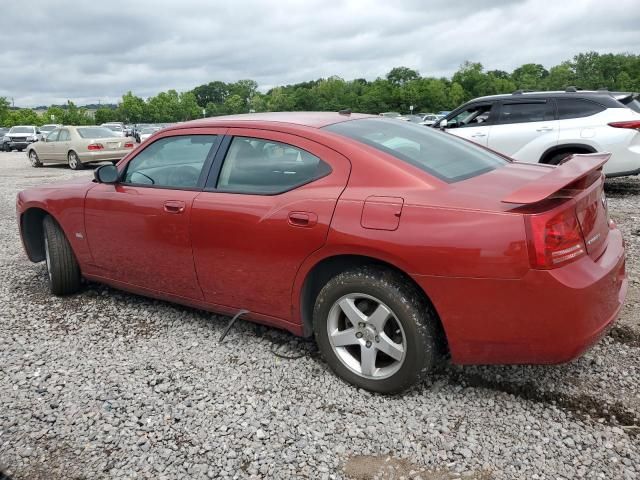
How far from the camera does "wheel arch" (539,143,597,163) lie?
25.5 ft

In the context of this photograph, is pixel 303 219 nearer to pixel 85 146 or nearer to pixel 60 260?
pixel 60 260

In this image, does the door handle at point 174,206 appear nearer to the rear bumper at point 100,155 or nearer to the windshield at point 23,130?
the rear bumper at point 100,155

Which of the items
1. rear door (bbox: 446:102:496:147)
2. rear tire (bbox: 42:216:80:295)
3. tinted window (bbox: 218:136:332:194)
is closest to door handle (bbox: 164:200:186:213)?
tinted window (bbox: 218:136:332:194)

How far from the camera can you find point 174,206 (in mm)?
3498

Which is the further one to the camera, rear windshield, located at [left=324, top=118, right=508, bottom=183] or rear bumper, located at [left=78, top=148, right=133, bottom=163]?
rear bumper, located at [left=78, top=148, right=133, bottom=163]

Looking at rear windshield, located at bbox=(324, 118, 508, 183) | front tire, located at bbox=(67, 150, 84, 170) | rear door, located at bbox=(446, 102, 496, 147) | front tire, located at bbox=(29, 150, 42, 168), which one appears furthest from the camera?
front tire, located at bbox=(29, 150, 42, 168)

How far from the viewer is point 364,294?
2781 millimetres

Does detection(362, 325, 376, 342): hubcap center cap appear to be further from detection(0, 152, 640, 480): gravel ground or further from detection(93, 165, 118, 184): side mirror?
detection(93, 165, 118, 184): side mirror

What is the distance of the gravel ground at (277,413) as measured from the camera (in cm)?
239

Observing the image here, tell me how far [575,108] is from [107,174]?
22.9 feet

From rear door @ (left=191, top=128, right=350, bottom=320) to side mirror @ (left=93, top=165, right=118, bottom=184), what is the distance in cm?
97

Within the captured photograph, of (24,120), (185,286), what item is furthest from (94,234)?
(24,120)

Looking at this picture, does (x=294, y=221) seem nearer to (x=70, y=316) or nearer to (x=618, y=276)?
(x=618, y=276)

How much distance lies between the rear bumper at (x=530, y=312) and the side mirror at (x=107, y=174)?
8.40 feet
